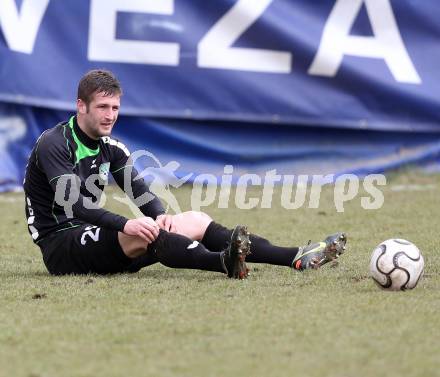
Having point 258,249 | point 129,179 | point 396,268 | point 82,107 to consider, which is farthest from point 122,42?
point 396,268

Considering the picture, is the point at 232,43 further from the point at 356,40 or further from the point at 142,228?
the point at 142,228

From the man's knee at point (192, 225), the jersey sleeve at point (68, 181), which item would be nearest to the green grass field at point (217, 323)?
the man's knee at point (192, 225)

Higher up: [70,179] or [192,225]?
[70,179]

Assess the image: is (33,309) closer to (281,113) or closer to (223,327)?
(223,327)

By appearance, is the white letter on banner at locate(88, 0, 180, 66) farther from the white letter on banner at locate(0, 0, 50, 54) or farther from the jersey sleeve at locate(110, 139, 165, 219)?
the jersey sleeve at locate(110, 139, 165, 219)

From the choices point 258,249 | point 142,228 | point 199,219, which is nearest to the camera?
point 142,228

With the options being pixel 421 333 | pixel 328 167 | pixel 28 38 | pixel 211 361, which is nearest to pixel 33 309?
pixel 211 361

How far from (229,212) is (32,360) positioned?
18.8ft

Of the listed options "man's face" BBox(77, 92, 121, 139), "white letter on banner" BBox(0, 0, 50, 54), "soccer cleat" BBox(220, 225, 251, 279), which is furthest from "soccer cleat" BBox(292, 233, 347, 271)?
"white letter on banner" BBox(0, 0, 50, 54)

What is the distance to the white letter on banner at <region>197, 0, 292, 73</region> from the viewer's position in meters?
11.2

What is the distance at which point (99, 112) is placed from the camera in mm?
6023

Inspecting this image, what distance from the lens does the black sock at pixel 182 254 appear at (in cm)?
580

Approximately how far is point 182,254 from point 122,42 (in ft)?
18.6

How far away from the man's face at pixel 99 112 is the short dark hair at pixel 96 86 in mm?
23
